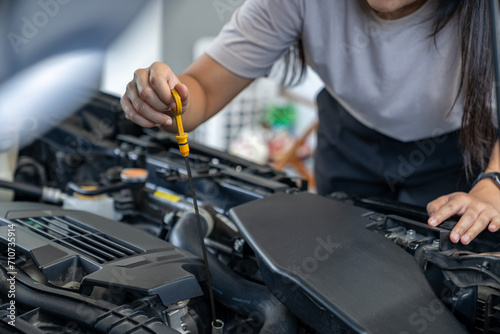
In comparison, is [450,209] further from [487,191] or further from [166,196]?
[166,196]

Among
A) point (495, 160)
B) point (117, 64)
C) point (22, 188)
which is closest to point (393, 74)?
point (495, 160)

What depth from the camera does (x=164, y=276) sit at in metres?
0.68

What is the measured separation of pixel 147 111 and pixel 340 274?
37 cm

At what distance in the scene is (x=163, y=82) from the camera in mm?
729

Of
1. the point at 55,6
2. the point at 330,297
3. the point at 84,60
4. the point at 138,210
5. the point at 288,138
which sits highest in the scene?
the point at 55,6

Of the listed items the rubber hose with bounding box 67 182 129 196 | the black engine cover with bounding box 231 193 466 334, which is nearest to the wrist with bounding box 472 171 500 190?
the black engine cover with bounding box 231 193 466 334

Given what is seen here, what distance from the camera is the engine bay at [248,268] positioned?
1.98ft

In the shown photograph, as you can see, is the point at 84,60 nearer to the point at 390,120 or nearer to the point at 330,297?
the point at 390,120

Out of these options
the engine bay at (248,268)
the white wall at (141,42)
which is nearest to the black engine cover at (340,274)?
the engine bay at (248,268)

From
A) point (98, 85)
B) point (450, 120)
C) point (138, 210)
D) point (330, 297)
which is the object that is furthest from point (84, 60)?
point (330, 297)

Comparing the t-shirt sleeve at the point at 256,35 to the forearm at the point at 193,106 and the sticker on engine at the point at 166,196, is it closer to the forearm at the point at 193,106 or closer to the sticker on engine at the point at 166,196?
the forearm at the point at 193,106

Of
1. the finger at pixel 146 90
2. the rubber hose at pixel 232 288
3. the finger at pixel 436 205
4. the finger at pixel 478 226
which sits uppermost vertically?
the finger at pixel 146 90

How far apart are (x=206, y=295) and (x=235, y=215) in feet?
0.43

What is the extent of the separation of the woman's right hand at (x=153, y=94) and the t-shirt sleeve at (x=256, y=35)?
0.27 meters
